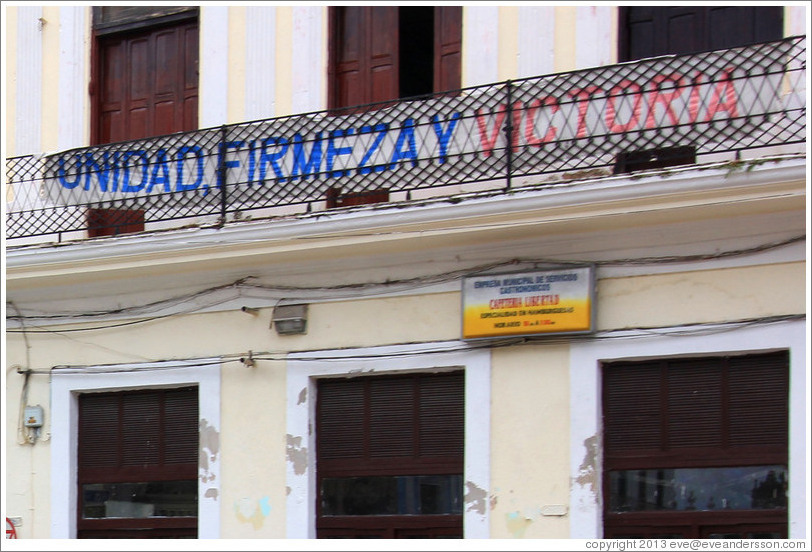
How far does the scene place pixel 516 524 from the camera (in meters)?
10.7

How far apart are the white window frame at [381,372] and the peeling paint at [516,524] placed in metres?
0.18

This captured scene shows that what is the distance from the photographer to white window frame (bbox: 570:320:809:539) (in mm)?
9812

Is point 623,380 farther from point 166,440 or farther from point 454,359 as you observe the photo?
point 166,440

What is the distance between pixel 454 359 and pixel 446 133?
1.76 meters

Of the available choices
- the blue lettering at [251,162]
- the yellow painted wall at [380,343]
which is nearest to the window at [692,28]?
the yellow painted wall at [380,343]

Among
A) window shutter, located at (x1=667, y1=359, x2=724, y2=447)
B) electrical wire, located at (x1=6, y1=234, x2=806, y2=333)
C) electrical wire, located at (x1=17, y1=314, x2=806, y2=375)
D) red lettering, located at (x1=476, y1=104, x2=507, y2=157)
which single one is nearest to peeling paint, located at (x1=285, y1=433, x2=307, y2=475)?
electrical wire, located at (x1=17, y1=314, x2=806, y2=375)

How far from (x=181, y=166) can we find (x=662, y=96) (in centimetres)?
424

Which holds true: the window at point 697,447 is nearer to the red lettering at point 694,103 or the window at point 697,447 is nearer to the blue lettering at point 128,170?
the red lettering at point 694,103

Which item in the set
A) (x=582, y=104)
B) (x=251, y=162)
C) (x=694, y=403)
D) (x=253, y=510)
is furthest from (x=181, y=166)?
(x=694, y=403)

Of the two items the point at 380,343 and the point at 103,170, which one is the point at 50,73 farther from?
the point at 380,343

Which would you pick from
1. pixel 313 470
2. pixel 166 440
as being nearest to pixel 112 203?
pixel 166 440

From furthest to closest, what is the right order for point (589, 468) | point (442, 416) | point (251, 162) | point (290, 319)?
point (251, 162), point (290, 319), point (442, 416), point (589, 468)

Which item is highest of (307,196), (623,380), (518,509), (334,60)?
(334,60)

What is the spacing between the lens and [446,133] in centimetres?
1113
